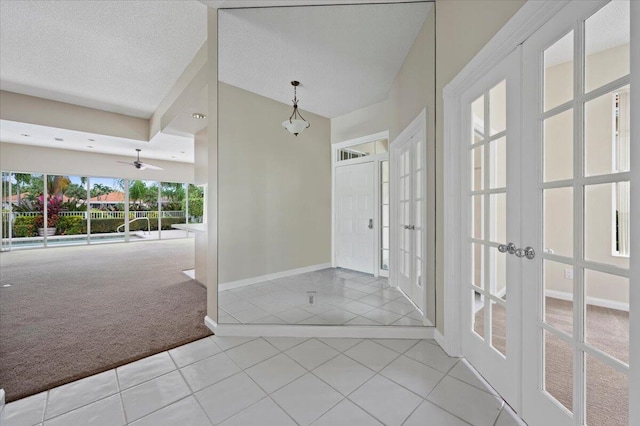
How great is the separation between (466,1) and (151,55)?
3786mm

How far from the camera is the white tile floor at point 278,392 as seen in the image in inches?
57.1

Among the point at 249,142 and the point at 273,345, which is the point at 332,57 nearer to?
the point at 249,142

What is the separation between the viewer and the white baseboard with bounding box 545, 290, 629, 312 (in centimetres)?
98

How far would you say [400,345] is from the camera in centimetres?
223

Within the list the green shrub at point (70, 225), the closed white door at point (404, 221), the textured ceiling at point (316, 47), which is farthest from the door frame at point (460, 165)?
the green shrub at point (70, 225)

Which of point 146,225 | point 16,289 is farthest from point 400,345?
point 146,225

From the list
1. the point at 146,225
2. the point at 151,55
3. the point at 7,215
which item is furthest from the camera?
the point at 146,225

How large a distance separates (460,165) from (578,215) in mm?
937

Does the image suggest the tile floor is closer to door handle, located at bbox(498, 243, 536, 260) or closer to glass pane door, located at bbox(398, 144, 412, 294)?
glass pane door, located at bbox(398, 144, 412, 294)

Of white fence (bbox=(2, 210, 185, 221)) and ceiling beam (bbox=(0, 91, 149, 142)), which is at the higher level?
ceiling beam (bbox=(0, 91, 149, 142))

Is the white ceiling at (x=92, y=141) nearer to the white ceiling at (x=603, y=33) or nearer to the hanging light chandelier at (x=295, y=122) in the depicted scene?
the hanging light chandelier at (x=295, y=122)

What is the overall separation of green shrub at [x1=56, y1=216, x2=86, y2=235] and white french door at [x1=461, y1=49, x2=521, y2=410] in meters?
10.5

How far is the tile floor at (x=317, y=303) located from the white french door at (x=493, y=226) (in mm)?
734

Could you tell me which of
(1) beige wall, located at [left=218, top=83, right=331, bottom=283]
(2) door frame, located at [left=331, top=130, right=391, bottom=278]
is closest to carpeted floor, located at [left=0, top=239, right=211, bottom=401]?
(1) beige wall, located at [left=218, top=83, right=331, bottom=283]
